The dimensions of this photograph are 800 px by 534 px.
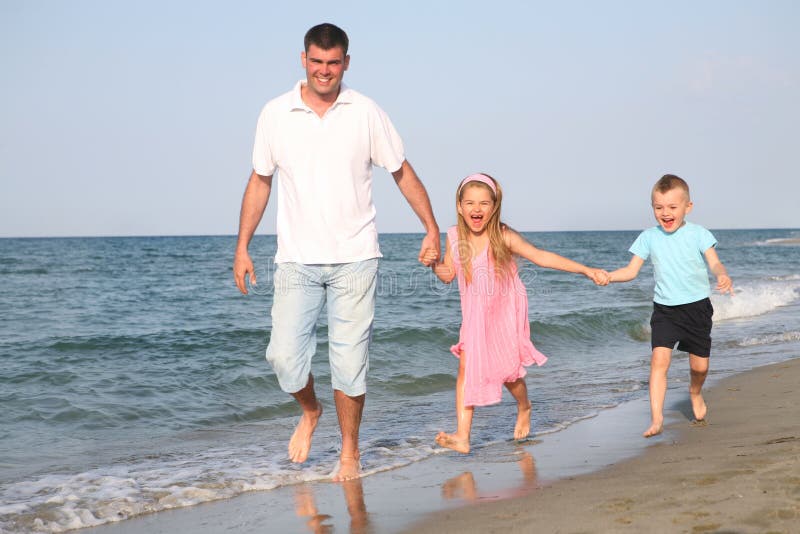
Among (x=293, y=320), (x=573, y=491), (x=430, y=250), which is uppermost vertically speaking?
(x=430, y=250)

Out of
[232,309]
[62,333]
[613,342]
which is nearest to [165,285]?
[232,309]

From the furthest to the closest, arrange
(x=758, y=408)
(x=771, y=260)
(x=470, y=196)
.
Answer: (x=771, y=260) < (x=758, y=408) < (x=470, y=196)

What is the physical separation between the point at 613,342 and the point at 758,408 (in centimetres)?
664

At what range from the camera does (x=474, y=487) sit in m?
4.01

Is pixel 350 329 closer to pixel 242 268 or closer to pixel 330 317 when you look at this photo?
pixel 330 317

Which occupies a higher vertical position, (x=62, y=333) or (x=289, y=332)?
(x=289, y=332)

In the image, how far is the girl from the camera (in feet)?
15.1

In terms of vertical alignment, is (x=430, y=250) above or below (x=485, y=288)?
above

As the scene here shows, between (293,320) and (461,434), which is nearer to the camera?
(293,320)

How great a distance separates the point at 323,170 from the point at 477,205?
0.94 m

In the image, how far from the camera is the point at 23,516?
4.05m

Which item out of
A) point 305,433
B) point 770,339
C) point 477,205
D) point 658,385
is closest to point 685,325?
point 658,385

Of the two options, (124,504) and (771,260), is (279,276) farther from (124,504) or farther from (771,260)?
(771,260)

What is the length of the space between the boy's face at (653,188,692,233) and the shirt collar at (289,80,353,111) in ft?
6.43
